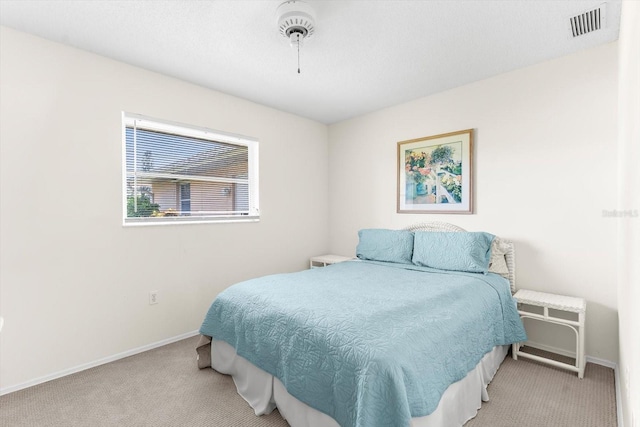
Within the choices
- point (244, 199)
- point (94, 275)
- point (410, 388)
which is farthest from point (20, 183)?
point (410, 388)

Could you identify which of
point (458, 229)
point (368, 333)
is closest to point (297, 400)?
point (368, 333)

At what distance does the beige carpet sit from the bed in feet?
0.32

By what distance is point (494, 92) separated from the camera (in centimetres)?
289

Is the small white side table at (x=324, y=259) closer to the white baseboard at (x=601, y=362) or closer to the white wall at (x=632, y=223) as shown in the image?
the white baseboard at (x=601, y=362)

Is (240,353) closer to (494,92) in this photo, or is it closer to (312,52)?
(312,52)

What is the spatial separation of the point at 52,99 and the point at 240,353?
2284 mm

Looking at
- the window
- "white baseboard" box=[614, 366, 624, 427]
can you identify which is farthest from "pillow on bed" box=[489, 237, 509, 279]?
the window

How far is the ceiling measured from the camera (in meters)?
1.91

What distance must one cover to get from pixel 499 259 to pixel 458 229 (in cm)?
50

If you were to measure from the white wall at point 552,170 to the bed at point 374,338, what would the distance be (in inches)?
13.4

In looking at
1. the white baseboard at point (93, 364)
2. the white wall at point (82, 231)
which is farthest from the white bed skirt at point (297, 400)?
the white wall at point (82, 231)

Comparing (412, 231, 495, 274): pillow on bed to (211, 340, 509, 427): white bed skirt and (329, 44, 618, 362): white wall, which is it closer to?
(329, 44, 618, 362): white wall

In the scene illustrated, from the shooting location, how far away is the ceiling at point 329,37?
1.91 meters

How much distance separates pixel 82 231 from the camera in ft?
7.88
